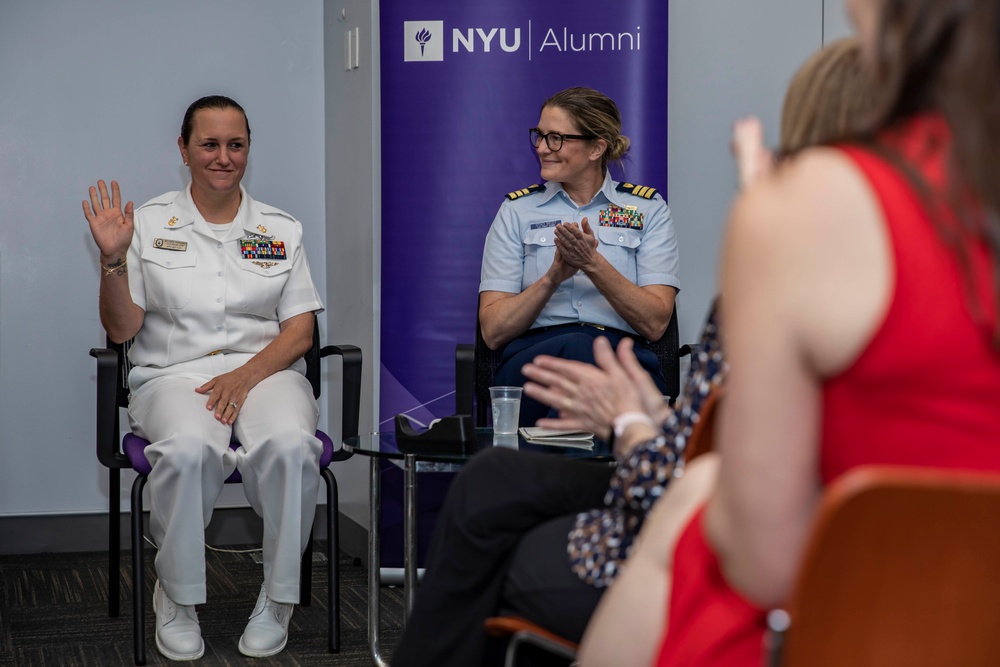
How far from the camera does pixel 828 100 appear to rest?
1113 millimetres

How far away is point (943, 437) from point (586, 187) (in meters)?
2.64

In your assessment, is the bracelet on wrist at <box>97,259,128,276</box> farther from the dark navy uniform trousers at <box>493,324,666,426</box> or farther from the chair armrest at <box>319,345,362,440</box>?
the dark navy uniform trousers at <box>493,324,666,426</box>

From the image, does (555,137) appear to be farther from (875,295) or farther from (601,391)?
(875,295)

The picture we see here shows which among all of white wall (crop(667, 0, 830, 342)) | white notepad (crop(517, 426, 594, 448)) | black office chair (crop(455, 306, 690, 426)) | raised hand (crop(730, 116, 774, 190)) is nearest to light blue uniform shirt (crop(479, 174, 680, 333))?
black office chair (crop(455, 306, 690, 426))

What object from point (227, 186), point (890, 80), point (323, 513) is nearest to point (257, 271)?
point (227, 186)

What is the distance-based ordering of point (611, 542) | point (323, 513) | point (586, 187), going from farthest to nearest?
point (323, 513)
point (586, 187)
point (611, 542)

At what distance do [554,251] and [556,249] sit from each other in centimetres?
11

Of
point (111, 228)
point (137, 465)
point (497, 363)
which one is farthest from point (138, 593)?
point (497, 363)

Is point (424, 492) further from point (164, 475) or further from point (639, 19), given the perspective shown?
point (639, 19)

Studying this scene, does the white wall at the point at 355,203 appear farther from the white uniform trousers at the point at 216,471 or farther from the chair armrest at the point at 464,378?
the white uniform trousers at the point at 216,471

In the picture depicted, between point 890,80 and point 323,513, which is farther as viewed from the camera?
point 323,513

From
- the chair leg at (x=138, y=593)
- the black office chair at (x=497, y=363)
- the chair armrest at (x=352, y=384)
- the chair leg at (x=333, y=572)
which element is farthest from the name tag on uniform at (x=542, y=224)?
the chair leg at (x=138, y=593)

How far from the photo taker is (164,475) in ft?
9.40

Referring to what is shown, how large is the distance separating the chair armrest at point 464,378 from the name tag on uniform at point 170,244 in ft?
2.88
